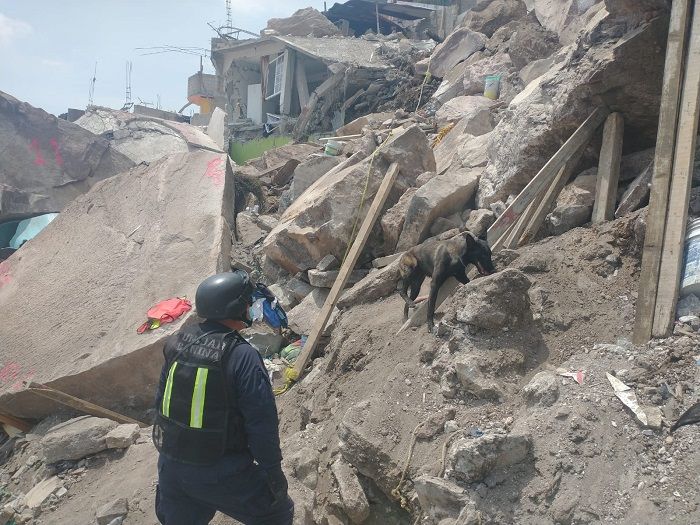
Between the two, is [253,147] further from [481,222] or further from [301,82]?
[481,222]

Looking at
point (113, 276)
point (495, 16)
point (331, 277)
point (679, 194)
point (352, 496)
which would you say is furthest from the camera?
point (495, 16)

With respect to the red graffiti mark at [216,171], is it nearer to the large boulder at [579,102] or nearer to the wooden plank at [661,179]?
the large boulder at [579,102]

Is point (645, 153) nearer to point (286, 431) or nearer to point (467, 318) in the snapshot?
point (467, 318)

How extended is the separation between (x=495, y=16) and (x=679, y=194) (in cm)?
1245

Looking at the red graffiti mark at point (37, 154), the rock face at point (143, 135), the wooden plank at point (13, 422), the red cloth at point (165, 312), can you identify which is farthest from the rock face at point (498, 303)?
the red graffiti mark at point (37, 154)

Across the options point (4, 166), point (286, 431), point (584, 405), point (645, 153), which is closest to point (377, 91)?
point (4, 166)

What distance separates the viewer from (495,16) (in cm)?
1489

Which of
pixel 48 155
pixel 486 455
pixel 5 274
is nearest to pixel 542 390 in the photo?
pixel 486 455

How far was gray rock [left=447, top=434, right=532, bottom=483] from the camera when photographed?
301cm

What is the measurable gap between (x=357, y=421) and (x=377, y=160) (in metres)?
4.11

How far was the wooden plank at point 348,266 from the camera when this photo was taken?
580cm

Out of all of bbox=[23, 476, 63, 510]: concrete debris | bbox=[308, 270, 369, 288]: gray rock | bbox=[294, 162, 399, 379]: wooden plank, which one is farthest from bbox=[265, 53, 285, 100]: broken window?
bbox=[23, 476, 63, 510]: concrete debris

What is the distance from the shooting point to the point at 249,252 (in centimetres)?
816

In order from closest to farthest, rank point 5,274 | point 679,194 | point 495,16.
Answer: point 679,194 → point 5,274 → point 495,16
